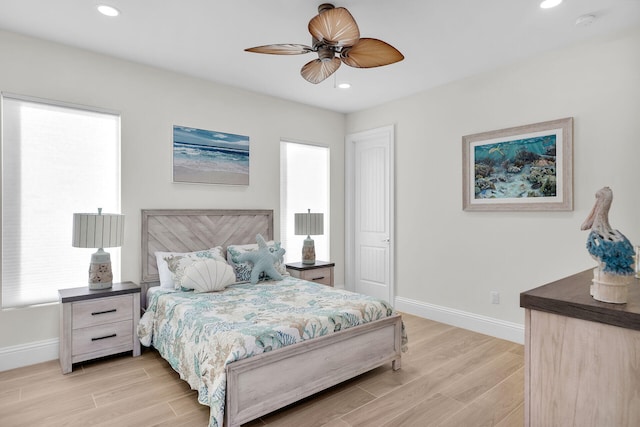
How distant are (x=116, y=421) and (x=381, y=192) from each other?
3.67 m

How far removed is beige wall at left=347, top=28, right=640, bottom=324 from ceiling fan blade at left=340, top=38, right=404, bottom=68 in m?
1.62

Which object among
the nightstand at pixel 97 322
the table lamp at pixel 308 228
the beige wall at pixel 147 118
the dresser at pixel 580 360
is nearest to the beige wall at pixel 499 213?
the table lamp at pixel 308 228

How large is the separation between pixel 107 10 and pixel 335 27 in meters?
1.64

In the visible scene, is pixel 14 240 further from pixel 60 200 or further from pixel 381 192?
pixel 381 192

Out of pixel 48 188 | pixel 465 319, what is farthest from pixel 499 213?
pixel 48 188

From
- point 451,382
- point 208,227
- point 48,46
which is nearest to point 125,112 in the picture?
point 48,46

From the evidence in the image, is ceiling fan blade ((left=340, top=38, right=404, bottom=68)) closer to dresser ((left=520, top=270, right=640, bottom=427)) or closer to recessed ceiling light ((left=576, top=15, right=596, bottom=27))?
recessed ceiling light ((left=576, top=15, right=596, bottom=27))

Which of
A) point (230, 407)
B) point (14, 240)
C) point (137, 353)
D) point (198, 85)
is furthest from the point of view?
point (198, 85)

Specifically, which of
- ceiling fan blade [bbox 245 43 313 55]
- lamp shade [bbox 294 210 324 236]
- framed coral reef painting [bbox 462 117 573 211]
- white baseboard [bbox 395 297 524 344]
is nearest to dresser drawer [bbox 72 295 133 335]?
lamp shade [bbox 294 210 324 236]

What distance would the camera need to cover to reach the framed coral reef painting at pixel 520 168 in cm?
312

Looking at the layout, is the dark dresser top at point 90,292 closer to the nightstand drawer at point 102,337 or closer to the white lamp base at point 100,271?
the white lamp base at point 100,271

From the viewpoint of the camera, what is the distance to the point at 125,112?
3385 millimetres

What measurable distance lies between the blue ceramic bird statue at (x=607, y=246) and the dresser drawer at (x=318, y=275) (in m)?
3.04

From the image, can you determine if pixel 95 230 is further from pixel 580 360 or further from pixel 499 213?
pixel 499 213
